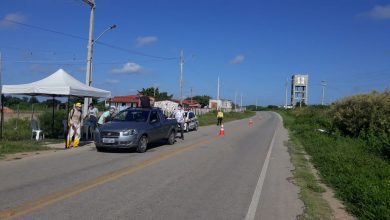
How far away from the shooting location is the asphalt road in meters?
7.36

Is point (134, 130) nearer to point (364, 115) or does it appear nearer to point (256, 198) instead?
point (256, 198)

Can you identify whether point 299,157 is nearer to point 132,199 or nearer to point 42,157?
point 42,157

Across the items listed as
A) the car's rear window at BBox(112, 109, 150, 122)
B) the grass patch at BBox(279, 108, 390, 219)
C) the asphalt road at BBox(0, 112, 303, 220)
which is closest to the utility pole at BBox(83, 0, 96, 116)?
the car's rear window at BBox(112, 109, 150, 122)

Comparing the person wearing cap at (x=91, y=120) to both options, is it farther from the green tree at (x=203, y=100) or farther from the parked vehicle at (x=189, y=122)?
the green tree at (x=203, y=100)

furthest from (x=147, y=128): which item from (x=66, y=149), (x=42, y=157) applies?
(x=42, y=157)

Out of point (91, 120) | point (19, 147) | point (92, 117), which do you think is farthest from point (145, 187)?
point (92, 117)

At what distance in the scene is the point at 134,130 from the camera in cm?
Answer: 1614

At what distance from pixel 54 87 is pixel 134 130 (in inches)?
182

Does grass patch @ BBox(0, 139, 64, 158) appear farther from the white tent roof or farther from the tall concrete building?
the tall concrete building

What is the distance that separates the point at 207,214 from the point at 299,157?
10267 millimetres

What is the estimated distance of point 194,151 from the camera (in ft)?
57.1

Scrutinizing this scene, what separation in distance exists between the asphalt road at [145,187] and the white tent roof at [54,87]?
4075mm

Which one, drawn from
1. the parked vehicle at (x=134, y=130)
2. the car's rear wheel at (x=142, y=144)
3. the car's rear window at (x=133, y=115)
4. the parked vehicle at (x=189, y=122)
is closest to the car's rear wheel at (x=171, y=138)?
the parked vehicle at (x=134, y=130)

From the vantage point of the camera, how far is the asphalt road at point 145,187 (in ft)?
24.1
